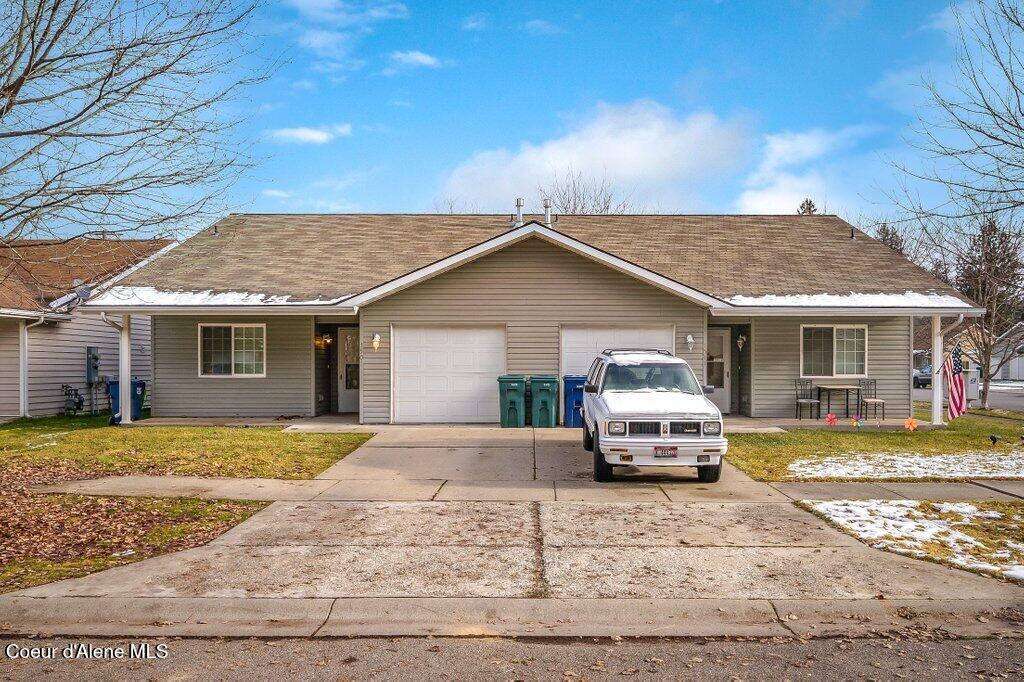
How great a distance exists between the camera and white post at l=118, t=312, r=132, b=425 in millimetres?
16625

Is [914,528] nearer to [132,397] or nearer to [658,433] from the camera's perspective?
[658,433]

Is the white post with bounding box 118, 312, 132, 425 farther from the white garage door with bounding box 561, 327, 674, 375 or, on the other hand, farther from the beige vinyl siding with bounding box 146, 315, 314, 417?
the white garage door with bounding box 561, 327, 674, 375

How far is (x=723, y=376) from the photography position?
19.1 m

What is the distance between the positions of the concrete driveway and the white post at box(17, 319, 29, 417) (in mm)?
13947

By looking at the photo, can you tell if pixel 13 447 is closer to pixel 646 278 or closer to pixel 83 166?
pixel 83 166

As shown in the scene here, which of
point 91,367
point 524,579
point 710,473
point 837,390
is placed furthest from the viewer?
point 91,367

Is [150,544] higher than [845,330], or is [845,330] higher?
[845,330]

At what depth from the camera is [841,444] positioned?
531 inches

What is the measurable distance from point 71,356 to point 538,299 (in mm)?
13472

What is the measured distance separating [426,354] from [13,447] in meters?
7.80

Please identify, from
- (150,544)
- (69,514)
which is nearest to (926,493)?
(150,544)

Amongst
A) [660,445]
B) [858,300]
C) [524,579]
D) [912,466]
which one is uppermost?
[858,300]

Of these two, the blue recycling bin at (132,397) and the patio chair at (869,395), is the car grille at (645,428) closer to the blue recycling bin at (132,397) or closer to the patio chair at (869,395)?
the patio chair at (869,395)

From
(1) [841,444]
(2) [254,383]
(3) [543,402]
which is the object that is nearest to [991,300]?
(1) [841,444]
